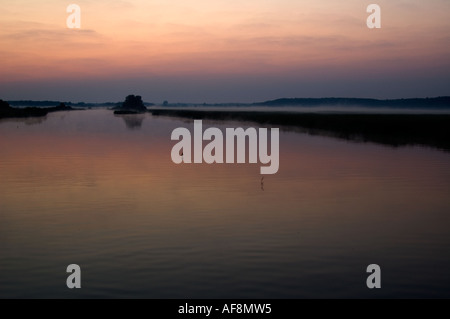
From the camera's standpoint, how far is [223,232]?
17141 mm

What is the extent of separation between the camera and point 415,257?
14.6m

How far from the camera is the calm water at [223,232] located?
12398 mm

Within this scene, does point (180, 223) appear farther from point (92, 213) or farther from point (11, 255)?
point (11, 255)

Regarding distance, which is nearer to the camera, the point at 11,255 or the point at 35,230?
the point at 11,255

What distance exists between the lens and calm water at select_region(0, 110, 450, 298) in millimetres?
12398

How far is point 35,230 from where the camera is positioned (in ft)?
57.1
